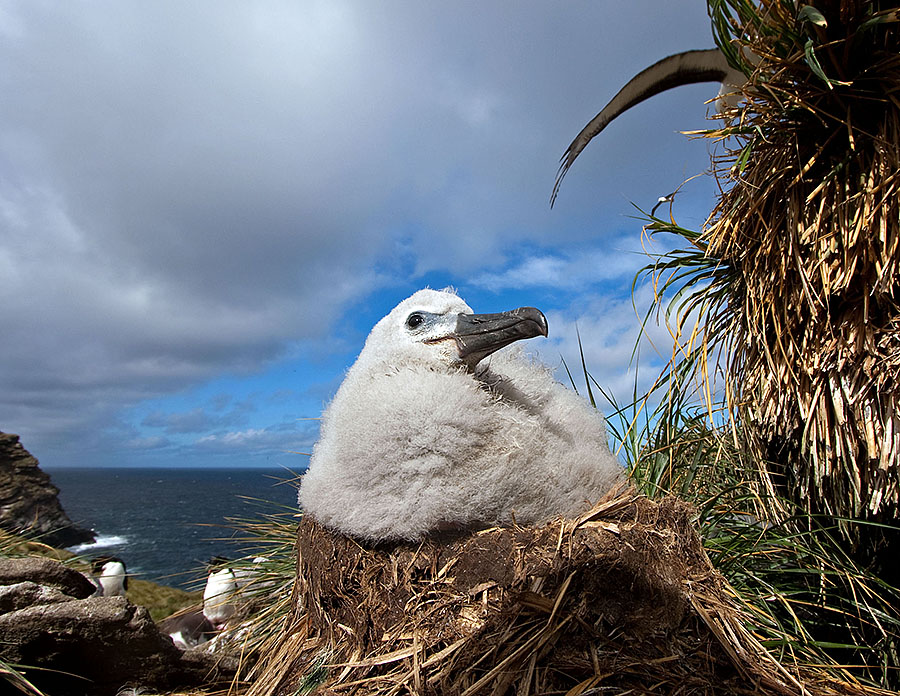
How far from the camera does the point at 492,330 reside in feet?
5.98

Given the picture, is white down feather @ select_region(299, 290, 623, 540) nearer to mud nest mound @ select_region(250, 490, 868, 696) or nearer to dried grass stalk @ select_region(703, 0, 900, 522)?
mud nest mound @ select_region(250, 490, 868, 696)

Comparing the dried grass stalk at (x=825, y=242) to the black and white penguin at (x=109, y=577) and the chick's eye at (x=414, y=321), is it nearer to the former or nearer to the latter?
the chick's eye at (x=414, y=321)

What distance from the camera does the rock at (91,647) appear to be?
198cm

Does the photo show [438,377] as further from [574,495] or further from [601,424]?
[601,424]

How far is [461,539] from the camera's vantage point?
164 cm

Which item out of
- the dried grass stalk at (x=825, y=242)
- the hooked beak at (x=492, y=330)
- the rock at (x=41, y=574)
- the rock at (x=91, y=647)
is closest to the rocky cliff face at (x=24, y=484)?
the rock at (x=41, y=574)

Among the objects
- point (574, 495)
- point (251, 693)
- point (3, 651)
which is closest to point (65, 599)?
point (3, 651)

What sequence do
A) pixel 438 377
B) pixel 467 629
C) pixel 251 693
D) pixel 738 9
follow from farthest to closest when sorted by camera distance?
pixel 738 9, pixel 251 693, pixel 438 377, pixel 467 629

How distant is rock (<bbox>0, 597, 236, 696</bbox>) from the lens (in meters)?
1.98

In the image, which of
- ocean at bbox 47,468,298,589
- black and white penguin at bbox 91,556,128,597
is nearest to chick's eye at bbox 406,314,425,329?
ocean at bbox 47,468,298,589

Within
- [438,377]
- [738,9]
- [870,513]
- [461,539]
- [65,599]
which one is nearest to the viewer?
[461,539]

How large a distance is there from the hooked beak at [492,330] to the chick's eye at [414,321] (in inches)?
5.9

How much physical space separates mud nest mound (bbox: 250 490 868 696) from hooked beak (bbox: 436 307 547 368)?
602mm

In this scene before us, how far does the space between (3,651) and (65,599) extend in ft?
0.86
